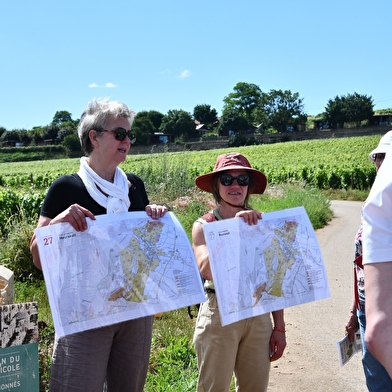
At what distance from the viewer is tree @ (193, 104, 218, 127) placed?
12206 cm

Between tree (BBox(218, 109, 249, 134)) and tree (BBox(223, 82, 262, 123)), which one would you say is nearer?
tree (BBox(218, 109, 249, 134))

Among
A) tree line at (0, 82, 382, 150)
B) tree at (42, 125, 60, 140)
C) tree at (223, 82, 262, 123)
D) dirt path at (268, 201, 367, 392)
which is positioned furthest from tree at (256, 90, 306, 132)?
dirt path at (268, 201, 367, 392)

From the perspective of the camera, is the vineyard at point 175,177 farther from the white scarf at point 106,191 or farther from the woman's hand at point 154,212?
the woman's hand at point 154,212

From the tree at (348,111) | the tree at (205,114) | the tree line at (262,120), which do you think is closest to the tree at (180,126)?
the tree line at (262,120)

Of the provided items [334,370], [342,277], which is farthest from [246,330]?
[342,277]

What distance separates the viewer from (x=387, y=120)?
93688 mm

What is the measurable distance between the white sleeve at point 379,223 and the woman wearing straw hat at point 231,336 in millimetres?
1288

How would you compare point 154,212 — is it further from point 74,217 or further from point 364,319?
point 364,319

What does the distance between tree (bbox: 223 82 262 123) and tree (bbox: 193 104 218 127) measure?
11531 mm

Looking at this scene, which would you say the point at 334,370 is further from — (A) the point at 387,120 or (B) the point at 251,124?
(B) the point at 251,124

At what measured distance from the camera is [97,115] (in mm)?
2674

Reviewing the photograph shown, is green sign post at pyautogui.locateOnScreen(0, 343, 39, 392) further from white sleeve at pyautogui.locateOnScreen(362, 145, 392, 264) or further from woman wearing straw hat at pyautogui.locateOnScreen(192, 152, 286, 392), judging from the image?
white sleeve at pyautogui.locateOnScreen(362, 145, 392, 264)

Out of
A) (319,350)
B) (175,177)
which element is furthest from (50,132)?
(319,350)

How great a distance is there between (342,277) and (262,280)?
18.7 feet
